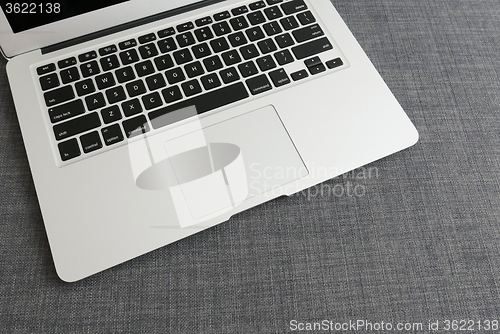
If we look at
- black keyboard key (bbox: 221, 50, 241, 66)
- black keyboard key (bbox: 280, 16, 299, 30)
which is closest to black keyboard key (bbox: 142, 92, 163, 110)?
black keyboard key (bbox: 221, 50, 241, 66)

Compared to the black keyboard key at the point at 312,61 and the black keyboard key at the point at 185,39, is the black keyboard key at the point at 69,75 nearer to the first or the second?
the black keyboard key at the point at 185,39

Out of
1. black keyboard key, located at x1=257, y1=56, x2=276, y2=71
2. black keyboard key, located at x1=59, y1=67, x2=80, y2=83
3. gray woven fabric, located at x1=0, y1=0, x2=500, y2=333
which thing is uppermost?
black keyboard key, located at x1=59, y1=67, x2=80, y2=83

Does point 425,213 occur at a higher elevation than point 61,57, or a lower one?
lower

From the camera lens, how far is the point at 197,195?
46cm

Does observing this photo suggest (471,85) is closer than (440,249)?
No

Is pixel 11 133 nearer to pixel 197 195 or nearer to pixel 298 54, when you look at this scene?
pixel 197 195

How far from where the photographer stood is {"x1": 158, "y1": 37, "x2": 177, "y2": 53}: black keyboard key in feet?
1.79

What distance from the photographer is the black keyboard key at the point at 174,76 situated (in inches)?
20.6

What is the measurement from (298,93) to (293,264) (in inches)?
8.4

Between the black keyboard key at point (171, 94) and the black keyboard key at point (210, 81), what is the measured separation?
3 centimetres

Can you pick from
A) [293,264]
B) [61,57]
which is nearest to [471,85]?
[293,264]

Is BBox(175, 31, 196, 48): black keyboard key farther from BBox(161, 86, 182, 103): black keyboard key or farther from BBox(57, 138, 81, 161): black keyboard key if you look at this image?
BBox(57, 138, 81, 161): black keyboard key

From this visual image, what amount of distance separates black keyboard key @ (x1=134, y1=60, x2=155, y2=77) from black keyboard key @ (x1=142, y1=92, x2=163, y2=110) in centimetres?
4

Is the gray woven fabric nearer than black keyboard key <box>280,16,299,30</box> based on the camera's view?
Yes
